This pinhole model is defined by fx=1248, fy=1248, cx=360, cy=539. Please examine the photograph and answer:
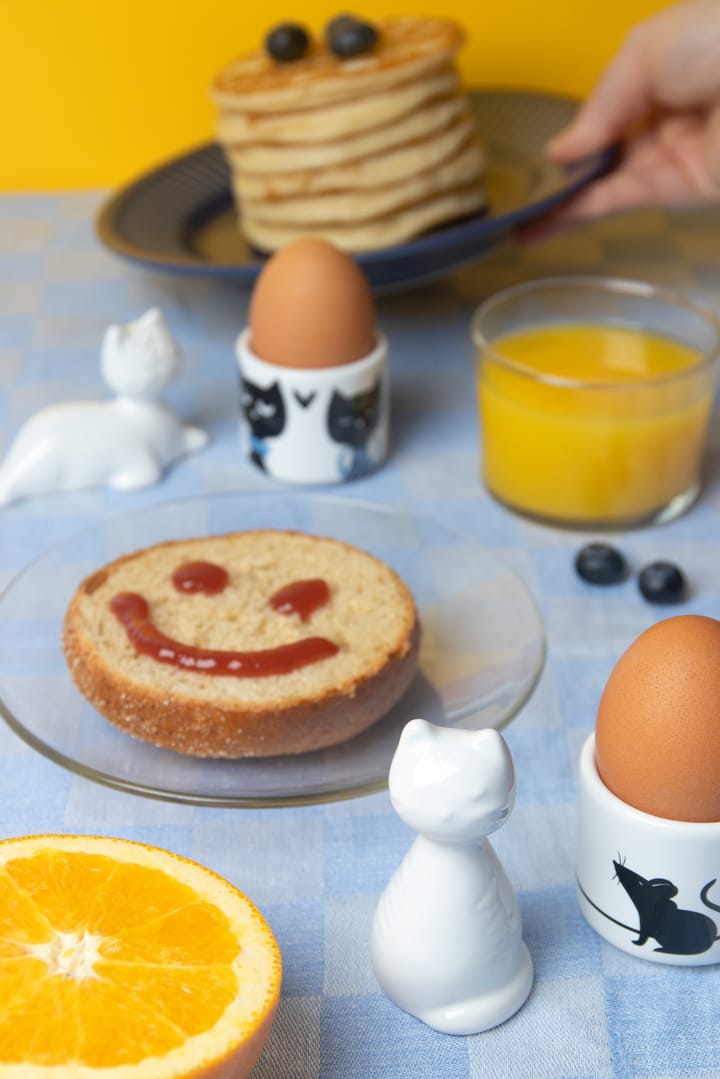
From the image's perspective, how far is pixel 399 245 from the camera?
1.59 m

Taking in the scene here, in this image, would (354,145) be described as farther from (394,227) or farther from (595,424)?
(595,424)

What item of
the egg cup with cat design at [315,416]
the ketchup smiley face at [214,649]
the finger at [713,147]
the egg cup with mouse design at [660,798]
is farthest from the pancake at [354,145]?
the egg cup with mouse design at [660,798]

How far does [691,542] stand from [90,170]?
158 centimetres

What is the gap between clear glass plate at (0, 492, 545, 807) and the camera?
1006 mm

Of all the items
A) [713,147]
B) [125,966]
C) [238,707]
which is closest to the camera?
[125,966]

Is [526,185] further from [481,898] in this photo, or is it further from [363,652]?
Answer: [481,898]

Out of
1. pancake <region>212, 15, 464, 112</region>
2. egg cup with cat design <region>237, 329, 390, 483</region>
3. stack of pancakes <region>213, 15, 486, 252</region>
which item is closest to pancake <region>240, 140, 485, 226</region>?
stack of pancakes <region>213, 15, 486, 252</region>

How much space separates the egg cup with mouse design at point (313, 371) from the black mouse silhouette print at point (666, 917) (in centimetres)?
76

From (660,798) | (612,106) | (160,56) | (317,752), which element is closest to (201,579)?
(317,752)

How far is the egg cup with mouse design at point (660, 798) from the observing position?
0.79 meters

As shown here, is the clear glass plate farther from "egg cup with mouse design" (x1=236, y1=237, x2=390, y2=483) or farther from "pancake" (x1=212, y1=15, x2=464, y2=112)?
"pancake" (x1=212, y1=15, x2=464, y2=112)

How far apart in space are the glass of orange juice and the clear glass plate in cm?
17

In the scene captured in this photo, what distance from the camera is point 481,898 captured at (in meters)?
0.81

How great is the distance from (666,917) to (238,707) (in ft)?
1.20
